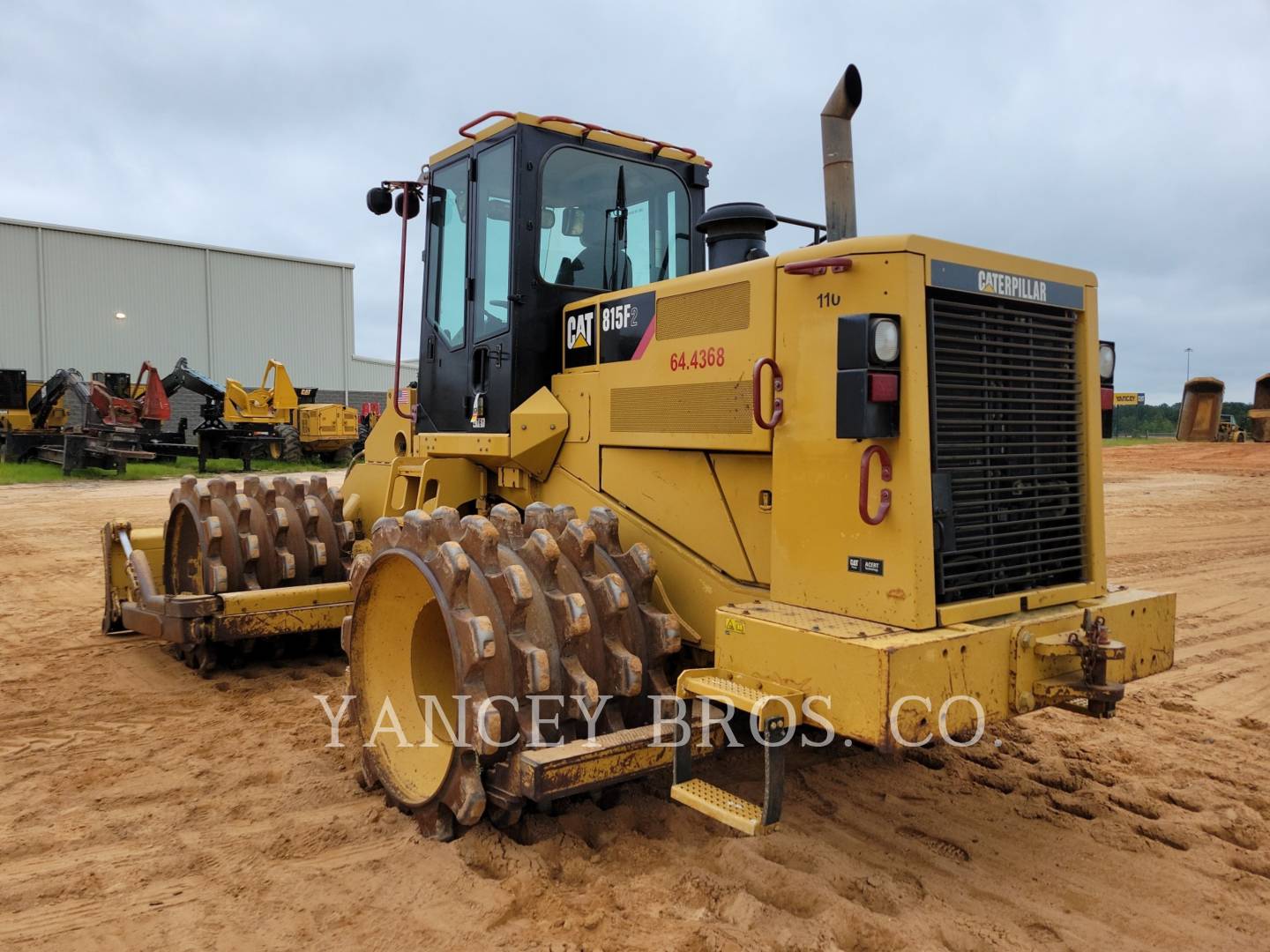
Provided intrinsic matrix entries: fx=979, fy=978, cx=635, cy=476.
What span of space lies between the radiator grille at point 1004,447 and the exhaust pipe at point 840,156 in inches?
33.3

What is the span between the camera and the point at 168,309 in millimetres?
34250

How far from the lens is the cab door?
16.4 feet

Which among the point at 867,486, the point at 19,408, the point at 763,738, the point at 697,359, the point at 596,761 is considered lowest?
the point at 596,761

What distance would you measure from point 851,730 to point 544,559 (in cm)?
128

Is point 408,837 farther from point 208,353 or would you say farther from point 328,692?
point 208,353

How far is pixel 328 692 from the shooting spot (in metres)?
5.75

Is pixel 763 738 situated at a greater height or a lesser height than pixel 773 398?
lesser

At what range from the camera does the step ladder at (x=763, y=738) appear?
3166 millimetres

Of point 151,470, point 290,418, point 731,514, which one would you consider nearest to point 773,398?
point 731,514

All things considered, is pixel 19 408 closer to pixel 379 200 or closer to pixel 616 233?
pixel 379 200

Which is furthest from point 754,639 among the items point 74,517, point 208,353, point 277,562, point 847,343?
point 208,353

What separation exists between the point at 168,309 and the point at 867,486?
35820 millimetres

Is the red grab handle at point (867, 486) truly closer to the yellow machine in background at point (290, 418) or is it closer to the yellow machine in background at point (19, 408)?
the yellow machine in background at point (290, 418)

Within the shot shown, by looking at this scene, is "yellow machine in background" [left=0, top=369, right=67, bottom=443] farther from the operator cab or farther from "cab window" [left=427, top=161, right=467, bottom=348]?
the operator cab
